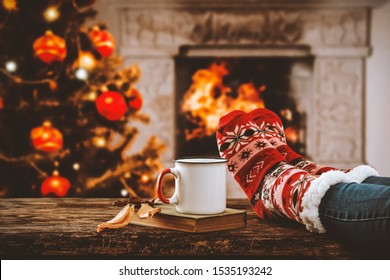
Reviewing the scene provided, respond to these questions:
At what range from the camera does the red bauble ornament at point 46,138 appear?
1.93m

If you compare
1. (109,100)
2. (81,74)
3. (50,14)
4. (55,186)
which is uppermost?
(50,14)

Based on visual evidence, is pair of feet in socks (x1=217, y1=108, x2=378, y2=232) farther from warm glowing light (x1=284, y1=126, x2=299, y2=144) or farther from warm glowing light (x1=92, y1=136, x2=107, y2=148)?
warm glowing light (x1=284, y1=126, x2=299, y2=144)

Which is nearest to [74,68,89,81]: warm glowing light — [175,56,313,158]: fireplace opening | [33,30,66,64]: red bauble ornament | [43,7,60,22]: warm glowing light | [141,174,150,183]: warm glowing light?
[33,30,66,64]: red bauble ornament

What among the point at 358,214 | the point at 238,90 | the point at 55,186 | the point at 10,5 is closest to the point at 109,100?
the point at 55,186

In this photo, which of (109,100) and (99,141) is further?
(99,141)

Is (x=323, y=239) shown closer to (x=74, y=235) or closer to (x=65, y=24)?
(x=74, y=235)

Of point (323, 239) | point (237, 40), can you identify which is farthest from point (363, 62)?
point (323, 239)

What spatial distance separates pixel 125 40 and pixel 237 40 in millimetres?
596

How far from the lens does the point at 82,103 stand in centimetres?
208

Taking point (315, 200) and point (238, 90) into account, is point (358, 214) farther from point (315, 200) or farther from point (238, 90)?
point (238, 90)

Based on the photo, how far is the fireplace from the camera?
8.55ft

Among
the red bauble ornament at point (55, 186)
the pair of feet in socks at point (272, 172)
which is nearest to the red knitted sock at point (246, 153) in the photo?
the pair of feet in socks at point (272, 172)

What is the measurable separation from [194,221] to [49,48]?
57.2 inches

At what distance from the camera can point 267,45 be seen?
263cm
